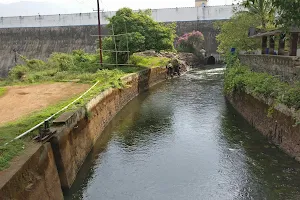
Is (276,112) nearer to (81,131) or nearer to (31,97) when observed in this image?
(81,131)

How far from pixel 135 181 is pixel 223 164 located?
3418 mm

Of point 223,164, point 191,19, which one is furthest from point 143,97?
point 191,19

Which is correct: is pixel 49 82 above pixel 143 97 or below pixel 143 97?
above

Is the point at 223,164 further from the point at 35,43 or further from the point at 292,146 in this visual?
the point at 35,43

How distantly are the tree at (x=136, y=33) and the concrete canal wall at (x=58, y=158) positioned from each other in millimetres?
11615

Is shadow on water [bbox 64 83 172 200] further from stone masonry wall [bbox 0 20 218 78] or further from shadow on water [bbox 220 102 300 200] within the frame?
stone masonry wall [bbox 0 20 218 78]

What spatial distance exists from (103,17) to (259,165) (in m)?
49.5

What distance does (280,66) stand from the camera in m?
14.0

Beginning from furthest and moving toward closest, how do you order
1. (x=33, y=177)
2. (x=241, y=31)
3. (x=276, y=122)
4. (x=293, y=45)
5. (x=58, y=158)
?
(x=241, y=31), (x=293, y=45), (x=276, y=122), (x=58, y=158), (x=33, y=177)

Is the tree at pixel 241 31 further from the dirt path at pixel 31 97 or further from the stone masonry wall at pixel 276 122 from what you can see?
the dirt path at pixel 31 97

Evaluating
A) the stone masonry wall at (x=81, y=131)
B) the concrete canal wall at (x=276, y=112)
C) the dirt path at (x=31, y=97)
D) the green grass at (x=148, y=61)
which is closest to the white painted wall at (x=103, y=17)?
the green grass at (x=148, y=61)

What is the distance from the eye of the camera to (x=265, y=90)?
1324 centimetres

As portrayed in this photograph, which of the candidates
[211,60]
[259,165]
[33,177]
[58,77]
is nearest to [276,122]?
[259,165]

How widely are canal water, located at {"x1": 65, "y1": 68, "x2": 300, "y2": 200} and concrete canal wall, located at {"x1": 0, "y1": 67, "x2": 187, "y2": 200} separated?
1.77 feet
